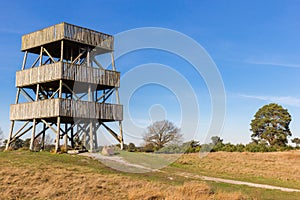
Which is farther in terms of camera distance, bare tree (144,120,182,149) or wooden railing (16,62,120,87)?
bare tree (144,120,182,149)

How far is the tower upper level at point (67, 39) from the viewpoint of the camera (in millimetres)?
27516

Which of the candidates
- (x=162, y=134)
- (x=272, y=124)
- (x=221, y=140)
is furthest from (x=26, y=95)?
(x=272, y=124)

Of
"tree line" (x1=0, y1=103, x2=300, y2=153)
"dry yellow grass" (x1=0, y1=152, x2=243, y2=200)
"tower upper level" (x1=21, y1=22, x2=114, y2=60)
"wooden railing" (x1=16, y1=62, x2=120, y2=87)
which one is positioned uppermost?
"tower upper level" (x1=21, y1=22, x2=114, y2=60)

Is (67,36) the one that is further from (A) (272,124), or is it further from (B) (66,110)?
(A) (272,124)

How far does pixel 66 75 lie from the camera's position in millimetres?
26719

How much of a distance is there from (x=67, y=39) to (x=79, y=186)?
50.6ft

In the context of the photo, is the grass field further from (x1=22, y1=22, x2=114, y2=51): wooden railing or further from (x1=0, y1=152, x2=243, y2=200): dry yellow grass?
(x1=22, y1=22, x2=114, y2=51): wooden railing

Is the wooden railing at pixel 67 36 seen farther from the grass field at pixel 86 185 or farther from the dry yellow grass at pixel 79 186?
the dry yellow grass at pixel 79 186

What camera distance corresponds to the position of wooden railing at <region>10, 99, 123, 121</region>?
1040 inches

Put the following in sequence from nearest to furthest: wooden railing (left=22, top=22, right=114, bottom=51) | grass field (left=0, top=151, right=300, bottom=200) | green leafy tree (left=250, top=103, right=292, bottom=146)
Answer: grass field (left=0, top=151, right=300, bottom=200)
wooden railing (left=22, top=22, right=114, bottom=51)
green leafy tree (left=250, top=103, right=292, bottom=146)

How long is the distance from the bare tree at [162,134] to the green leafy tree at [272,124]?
33938 mm

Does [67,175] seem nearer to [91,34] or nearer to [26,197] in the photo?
[26,197]

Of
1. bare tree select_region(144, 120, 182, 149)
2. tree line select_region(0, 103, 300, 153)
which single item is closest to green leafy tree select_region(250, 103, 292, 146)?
tree line select_region(0, 103, 300, 153)

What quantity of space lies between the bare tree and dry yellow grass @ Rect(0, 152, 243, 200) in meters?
15.2
